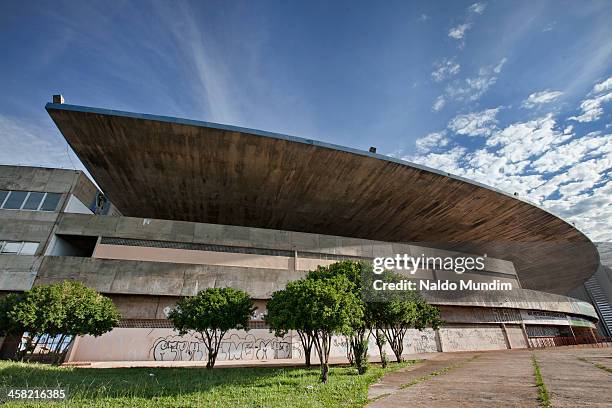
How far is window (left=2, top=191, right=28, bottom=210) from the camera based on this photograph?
21.2 meters

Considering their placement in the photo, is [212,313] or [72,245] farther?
[72,245]

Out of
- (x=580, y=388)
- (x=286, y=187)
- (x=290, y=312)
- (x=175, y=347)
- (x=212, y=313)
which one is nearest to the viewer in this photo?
(x=580, y=388)

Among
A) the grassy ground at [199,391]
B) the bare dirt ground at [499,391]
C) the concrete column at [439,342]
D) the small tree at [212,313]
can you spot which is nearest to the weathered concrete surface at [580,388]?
the bare dirt ground at [499,391]

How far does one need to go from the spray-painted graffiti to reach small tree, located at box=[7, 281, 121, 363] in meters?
4.36

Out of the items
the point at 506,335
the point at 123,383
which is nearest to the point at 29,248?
the point at 123,383

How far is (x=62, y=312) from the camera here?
14719 millimetres

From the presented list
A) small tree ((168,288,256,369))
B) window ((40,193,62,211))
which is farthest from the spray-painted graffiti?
window ((40,193,62,211))

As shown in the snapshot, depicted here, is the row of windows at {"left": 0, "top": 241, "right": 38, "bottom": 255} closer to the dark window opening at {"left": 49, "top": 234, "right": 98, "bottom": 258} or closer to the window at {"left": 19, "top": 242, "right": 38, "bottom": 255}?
the window at {"left": 19, "top": 242, "right": 38, "bottom": 255}

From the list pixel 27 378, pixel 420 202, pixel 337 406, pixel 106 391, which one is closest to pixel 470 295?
pixel 420 202

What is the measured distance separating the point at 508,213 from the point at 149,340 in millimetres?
31140

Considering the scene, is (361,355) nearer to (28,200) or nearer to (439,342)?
(439,342)

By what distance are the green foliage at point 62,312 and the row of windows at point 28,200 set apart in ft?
30.0

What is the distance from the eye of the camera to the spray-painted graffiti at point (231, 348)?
63.3 ft

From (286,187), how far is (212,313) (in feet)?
38.1
